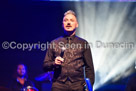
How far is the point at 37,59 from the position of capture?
5.49m

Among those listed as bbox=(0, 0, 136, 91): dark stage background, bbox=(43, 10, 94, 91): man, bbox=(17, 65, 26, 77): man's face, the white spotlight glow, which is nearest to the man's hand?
bbox=(43, 10, 94, 91): man

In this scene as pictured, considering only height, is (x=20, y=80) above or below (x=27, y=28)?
below

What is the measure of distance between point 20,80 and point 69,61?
2.78 metres

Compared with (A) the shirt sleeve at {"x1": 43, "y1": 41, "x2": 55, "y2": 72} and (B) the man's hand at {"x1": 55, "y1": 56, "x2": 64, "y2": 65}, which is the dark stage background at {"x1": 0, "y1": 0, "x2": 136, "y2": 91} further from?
(B) the man's hand at {"x1": 55, "y1": 56, "x2": 64, "y2": 65}

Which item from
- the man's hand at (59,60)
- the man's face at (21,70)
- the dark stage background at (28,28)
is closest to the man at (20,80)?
the man's face at (21,70)

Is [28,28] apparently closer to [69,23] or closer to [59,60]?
[69,23]

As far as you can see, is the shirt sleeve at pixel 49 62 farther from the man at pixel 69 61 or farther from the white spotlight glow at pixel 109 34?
the white spotlight glow at pixel 109 34

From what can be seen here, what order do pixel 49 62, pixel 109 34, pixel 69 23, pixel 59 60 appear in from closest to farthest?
pixel 59 60 < pixel 49 62 < pixel 69 23 < pixel 109 34

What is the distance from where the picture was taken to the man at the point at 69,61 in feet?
8.33

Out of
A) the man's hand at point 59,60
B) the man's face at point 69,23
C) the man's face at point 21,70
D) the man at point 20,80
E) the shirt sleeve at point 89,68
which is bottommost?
the man at point 20,80

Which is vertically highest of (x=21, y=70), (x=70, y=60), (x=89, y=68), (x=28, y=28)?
(x=28, y=28)

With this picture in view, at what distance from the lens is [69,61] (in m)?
2.62

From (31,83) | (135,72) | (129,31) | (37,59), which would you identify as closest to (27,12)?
(37,59)

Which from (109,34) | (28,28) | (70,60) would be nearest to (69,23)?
(70,60)
